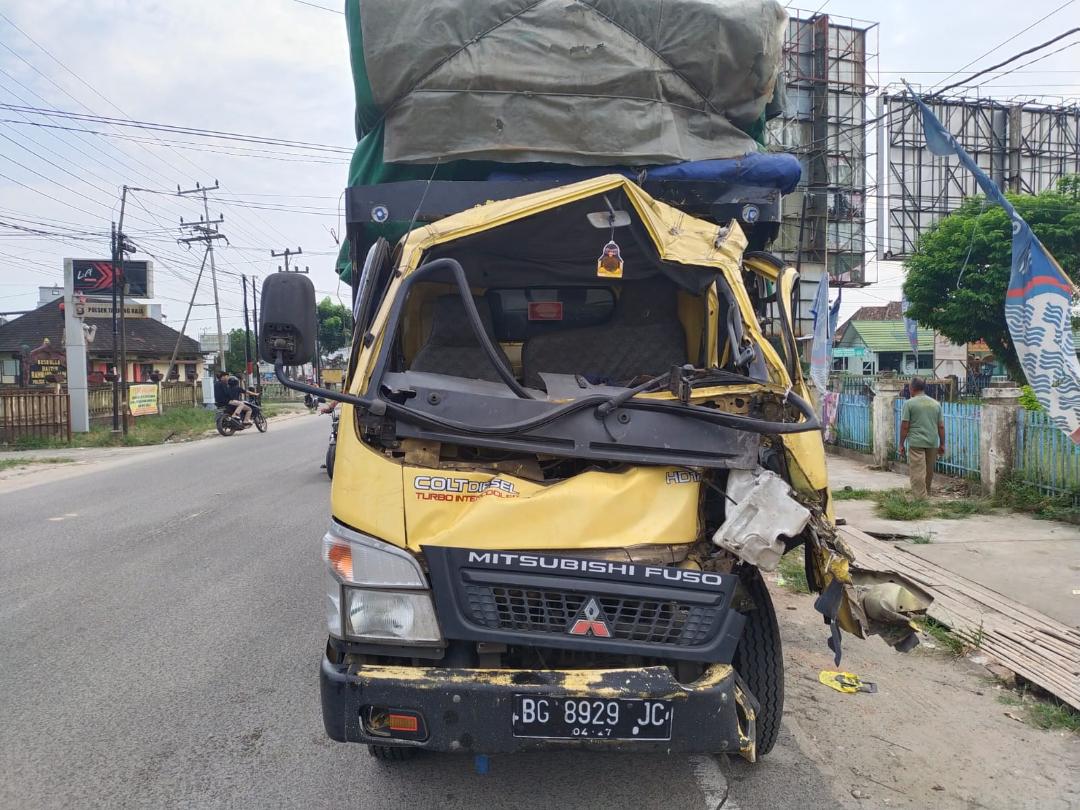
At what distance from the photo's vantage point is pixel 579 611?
247 cm

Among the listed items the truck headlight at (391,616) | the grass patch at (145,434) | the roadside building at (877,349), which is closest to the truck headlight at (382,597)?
the truck headlight at (391,616)

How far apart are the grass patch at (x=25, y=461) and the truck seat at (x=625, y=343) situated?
14.2 metres

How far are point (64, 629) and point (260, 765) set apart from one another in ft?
8.08

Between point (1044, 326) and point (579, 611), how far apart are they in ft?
17.5

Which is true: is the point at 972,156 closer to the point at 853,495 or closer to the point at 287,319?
the point at 853,495

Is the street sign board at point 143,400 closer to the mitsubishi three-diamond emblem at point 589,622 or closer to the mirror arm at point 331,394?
the mirror arm at point 331,394

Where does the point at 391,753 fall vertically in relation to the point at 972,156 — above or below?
below

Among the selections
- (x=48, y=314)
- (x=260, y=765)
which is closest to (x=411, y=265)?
(x=260, y=765)

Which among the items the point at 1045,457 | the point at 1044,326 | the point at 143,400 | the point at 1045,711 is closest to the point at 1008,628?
the point at 1045,711

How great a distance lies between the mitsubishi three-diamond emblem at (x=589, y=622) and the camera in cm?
246

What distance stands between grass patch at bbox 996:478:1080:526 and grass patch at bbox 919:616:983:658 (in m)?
3.82

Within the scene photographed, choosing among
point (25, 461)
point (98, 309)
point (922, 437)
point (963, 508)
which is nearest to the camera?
point (963, 508)

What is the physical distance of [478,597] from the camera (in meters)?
2.48

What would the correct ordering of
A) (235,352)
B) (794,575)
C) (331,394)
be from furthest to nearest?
(235,352) < (794,575) < (331,394)
